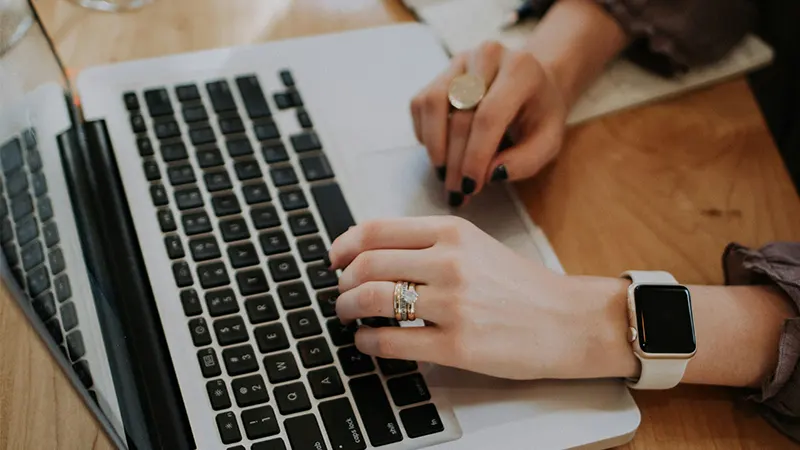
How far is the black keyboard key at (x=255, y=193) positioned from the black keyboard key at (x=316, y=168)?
4 centimetres

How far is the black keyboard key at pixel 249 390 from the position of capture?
0.55 m

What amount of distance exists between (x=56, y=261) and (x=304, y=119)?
27 cm

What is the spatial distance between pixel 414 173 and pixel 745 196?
0.30 m

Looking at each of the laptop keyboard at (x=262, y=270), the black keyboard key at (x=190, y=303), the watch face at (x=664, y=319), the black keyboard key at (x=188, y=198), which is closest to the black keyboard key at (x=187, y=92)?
the laptop keyboard at (x=262, y=270)

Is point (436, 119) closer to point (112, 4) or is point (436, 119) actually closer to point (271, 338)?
point (271, 338)

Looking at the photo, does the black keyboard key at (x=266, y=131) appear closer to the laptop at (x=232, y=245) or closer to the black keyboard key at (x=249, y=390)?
the laptop at (x=232, y=245)

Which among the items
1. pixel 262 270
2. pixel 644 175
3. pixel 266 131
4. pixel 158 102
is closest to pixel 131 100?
pixel 158 102

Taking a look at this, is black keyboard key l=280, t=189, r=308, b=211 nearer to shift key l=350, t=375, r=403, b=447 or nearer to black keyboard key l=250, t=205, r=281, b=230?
black keyboard key l=250, t=205, r=281, b=230

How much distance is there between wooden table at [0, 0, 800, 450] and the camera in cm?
61

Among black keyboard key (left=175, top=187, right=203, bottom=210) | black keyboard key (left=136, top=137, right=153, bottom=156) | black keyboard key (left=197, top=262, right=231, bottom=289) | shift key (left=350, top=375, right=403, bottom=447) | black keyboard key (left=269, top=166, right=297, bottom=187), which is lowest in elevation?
shift key (left=350, top=375, right=403, bottom=447)

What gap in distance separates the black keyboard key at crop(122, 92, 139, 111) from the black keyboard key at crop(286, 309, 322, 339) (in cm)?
26

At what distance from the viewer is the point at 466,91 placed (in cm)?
70

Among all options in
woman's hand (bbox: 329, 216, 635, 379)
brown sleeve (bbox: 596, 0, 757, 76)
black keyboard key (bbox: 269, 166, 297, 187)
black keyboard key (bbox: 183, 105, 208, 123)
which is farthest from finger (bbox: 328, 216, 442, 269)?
brown sleeve (bbox: 596, 0, 757, 76)

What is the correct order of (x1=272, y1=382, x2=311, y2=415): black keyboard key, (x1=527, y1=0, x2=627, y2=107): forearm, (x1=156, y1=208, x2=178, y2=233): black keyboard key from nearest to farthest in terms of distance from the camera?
(x1=272, y1=382, x2=311, y2=415): black keyboard key
(x1=156, y1=208, x2=178, y2=233): black keyboard key
(x1=527, y1=0, x2=627, y2=107): forearm
